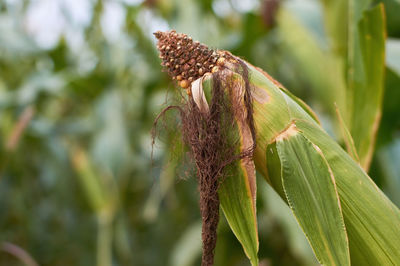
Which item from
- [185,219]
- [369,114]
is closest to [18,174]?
[185,219]

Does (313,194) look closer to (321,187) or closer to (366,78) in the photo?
(321,187)

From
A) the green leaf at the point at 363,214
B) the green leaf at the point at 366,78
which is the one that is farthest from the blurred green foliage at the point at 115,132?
the green leaf at the point at 363,214

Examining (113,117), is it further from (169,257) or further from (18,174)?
(169,257)

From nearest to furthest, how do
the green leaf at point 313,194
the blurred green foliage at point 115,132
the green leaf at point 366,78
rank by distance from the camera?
the green leaf at point 313,194, the green leaf at point 366,78, the blurred green foliage at point 115,132

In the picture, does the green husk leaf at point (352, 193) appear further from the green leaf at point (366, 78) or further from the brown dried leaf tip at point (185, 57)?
the green leaf at point (366, 78)

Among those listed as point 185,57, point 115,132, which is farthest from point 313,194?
point 115,132

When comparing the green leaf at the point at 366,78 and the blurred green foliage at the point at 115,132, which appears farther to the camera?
the blurred green foliage at the point at 115,132

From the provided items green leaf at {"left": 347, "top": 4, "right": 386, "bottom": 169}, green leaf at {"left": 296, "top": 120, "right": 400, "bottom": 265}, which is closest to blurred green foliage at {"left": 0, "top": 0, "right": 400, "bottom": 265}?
green leaf at {"left": 347, "top": 4, "right": 386, "bottom": 169}
